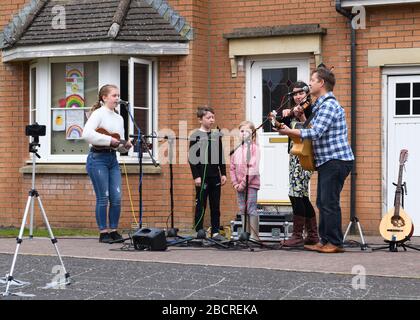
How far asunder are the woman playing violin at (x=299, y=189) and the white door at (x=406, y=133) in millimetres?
2473

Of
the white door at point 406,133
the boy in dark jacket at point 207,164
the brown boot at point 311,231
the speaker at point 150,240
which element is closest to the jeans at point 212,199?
the boy in dark jacket at point 207,164

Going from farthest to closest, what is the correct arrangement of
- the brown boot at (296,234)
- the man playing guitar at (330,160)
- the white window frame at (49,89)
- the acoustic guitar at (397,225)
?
the white window frame at (49,89) → the brown boot at (296,234) → the acoustic guitar at (397,225) → the man playing guitar at (330,160)

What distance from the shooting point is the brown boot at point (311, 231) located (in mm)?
11031

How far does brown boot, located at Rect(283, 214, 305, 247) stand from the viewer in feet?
36.0

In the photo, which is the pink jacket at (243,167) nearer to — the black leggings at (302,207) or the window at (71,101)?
the black leggings at (302,207)

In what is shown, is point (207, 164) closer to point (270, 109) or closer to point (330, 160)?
point (330, 160)

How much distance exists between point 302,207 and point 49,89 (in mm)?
5432

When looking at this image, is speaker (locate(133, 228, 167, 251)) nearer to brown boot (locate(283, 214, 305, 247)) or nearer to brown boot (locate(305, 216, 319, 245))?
brown boot (locate(283, 214, 305, 247))

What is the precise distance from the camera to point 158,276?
8.75 meters

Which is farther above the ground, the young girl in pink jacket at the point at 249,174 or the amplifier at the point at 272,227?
the young girl in pink jacket at the point at 249,174

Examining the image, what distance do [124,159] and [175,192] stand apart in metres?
0.96

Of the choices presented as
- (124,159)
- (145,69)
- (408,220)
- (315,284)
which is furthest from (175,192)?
(315,284)

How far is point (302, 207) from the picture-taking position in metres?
10.9

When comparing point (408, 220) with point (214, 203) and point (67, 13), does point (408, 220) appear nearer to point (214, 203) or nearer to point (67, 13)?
point (214, 203)
